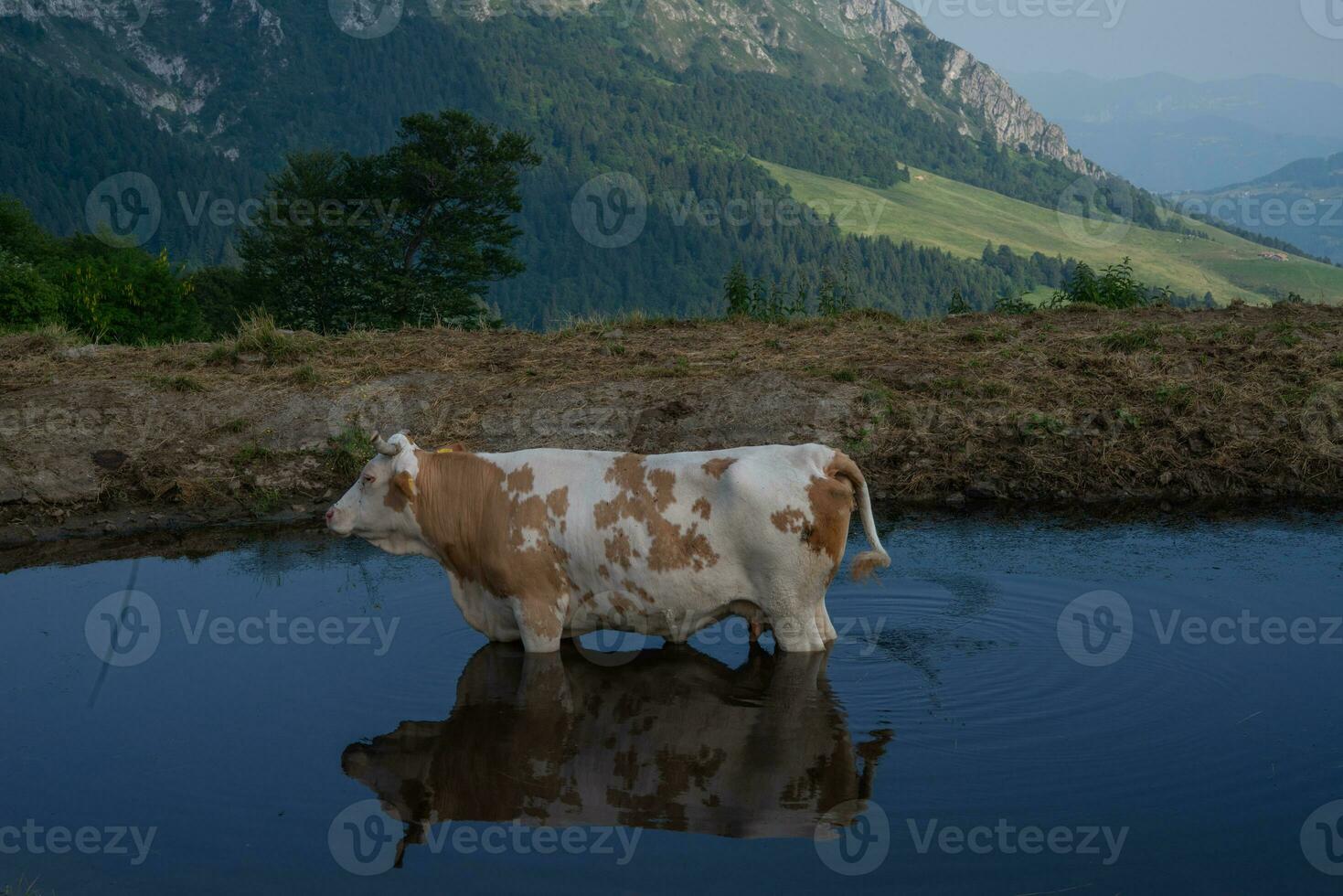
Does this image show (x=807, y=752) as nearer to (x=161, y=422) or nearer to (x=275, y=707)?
(x=275, y=707)

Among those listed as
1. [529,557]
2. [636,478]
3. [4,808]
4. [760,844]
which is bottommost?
[4,808]

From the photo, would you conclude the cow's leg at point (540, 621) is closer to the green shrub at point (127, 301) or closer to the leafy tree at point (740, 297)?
the leafy tree at point (740, 297)

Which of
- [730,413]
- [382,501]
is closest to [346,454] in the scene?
[730,413]

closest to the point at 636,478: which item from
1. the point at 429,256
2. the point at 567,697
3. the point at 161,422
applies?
the point at 567,697

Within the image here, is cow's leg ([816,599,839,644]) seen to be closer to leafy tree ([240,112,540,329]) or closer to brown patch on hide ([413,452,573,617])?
brown patch on hide ([413,452,573,617])

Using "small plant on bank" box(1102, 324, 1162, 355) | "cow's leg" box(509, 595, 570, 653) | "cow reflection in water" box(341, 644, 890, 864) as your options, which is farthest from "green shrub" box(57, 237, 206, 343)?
"cow reflection in water" box(341, 644, 890, 864)

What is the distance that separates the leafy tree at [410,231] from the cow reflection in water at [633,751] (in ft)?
190

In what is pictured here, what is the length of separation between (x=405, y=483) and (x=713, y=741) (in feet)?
11.5

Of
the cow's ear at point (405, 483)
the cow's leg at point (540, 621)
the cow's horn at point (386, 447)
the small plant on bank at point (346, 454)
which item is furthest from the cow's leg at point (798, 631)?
the small plant on bank at point (346, 454)

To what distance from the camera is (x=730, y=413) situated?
1537cm

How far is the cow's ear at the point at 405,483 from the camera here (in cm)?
967

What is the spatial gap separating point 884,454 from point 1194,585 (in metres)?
4.78

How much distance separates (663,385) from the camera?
639 inches

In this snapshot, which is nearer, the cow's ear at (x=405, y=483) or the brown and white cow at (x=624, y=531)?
the brown and white cow at (x=624, y=531)
